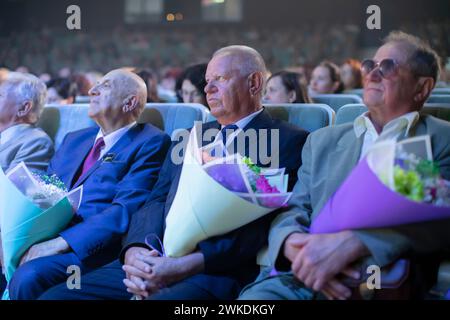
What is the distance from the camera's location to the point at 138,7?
8.39 meters

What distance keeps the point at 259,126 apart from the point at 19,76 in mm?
1374

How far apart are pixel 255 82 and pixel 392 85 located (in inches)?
24.6

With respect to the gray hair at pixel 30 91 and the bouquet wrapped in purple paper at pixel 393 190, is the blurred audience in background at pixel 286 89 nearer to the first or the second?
the gray hair at pixel 30 91

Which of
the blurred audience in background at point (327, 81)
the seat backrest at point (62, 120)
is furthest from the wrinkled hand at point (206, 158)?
the blurred audience in background at point (327, 81)

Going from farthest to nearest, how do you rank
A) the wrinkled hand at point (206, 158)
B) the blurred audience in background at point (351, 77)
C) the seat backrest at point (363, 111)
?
the blurred audience in background at point (351, 77) → the seat backrest at point (363, 111) → the wrinkled hand at point (206, 158)

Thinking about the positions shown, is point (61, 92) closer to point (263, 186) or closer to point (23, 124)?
point (23, 124)

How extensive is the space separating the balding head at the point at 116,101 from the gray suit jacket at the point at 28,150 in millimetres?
383

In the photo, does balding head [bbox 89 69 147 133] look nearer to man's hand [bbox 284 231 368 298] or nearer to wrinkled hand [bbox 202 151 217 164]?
wrinkled hand [bbox 202 151 217 164]

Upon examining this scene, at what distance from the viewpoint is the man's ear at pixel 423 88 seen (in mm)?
1974

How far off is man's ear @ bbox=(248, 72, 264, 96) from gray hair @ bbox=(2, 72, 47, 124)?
1.18 metres

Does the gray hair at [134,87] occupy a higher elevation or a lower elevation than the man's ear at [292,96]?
higher

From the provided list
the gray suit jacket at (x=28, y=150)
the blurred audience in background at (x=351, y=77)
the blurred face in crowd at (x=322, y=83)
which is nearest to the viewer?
the gray suit jacket at (x=28, y=150)

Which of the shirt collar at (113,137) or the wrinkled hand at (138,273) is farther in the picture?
the shirt collar at (113,137)
